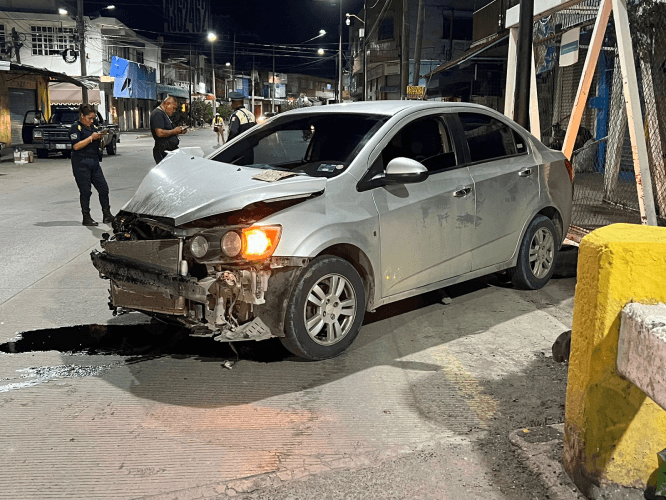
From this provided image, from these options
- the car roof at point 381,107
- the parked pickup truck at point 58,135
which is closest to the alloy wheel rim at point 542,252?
the car roof at point 381,107

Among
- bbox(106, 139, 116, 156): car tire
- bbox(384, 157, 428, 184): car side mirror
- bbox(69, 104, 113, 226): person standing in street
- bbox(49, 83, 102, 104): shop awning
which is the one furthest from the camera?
bbox(49, 83, 102, 104): shop awning

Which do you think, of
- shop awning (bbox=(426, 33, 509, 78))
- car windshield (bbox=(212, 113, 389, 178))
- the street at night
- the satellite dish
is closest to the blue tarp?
the satellite dish

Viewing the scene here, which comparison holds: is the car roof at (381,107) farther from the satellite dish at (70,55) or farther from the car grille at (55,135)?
the satellite dish at (70,55)

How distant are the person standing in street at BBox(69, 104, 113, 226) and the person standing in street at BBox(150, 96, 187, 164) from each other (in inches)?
35.4

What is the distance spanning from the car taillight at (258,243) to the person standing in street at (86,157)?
6645mm

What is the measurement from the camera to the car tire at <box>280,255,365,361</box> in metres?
4.63

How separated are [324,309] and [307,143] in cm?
172

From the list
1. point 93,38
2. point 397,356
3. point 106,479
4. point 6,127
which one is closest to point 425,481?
point 106,479

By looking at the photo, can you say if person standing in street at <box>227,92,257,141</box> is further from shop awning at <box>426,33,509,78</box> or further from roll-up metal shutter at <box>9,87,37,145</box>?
roll-up metal shutter at <box>9,87,37,145</box>

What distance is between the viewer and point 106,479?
10.9 feet

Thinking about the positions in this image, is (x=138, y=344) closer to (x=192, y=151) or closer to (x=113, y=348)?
(x=113, y=348)

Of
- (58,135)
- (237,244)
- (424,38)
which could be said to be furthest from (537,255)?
(424,38)

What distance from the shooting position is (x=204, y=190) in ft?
15.8

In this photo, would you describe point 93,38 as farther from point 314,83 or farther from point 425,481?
point 314,83
